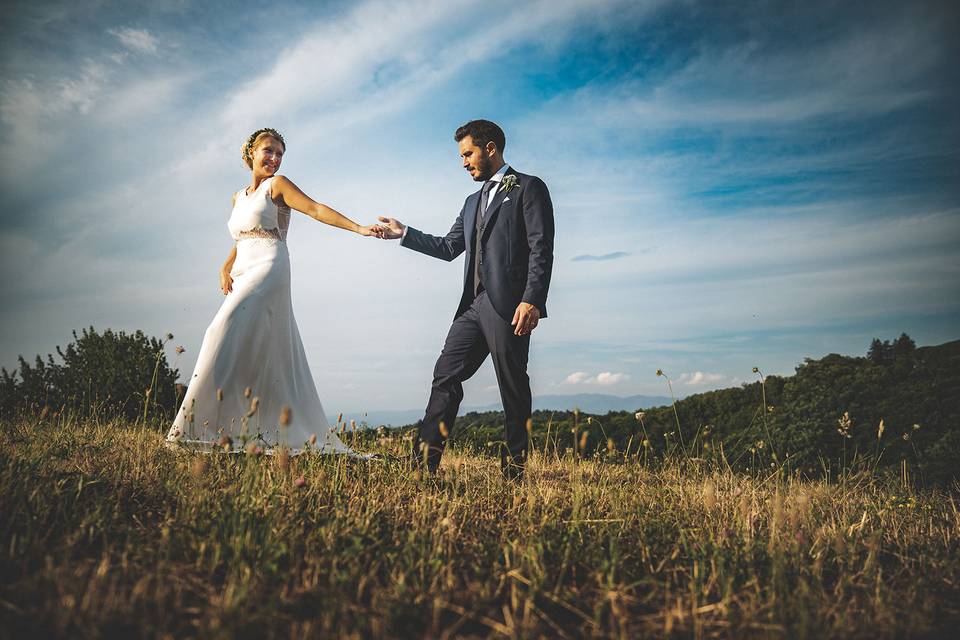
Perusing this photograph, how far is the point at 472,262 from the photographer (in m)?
5.31

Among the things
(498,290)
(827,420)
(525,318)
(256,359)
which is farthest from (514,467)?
(827,420)

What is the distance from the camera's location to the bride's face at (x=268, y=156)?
585cm

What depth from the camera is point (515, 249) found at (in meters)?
5.07

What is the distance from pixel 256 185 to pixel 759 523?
5.37 meters

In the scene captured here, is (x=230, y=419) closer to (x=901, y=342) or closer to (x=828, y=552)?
(x=828, y=552)

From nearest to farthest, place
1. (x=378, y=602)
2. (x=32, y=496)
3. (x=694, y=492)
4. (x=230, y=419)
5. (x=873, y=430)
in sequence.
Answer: (x=378, y=602) < (x=32, y=496) < (x=694, y=492) < (x=230, y=419) < (x=873, y=430)

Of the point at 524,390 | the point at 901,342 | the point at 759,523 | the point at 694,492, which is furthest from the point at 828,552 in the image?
the point at 901,342

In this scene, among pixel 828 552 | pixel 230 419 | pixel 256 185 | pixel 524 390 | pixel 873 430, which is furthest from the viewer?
pixel 873 430

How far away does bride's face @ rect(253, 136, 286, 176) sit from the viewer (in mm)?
5852

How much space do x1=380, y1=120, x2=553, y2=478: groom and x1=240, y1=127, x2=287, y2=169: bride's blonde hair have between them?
6.19 ft

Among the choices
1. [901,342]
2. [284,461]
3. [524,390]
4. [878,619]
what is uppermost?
[901,342]

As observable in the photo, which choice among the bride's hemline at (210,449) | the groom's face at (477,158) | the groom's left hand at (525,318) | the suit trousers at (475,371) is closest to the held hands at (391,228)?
the groom's face at (477,158)

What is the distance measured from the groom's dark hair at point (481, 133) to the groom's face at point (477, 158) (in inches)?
1.3

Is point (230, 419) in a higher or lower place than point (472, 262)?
lower
